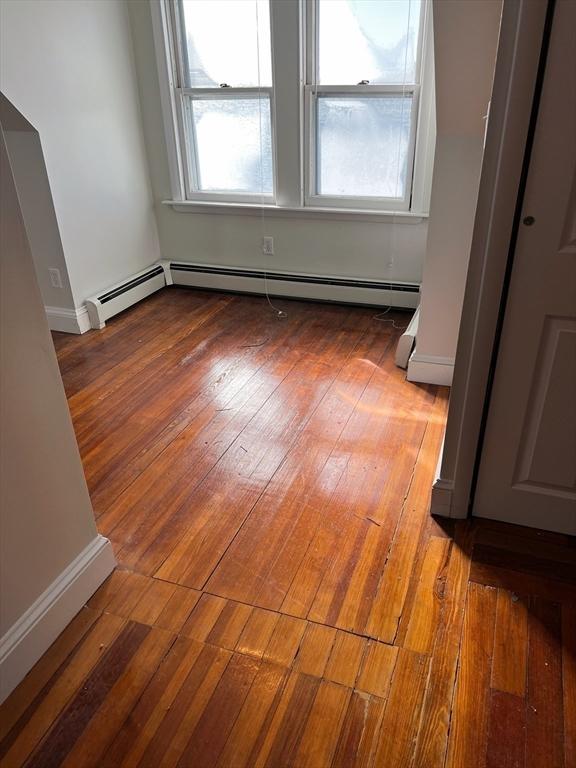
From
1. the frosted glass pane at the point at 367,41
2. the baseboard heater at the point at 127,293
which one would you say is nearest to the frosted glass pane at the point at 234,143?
the frosted glass pane at the point at 367,41

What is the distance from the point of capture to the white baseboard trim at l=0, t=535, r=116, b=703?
138cm

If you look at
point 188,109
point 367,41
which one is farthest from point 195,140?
point 367,41

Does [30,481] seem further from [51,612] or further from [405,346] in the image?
[405,346]

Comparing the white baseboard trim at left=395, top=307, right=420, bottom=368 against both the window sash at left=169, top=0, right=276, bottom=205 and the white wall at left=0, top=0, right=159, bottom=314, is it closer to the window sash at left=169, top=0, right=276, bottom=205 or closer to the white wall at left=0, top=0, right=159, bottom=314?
the window sash at left=169, top=0, right=276, bottom=205

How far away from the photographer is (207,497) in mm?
2027

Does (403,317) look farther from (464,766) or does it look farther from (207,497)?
(464,766)

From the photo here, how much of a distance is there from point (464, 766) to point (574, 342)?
107cm

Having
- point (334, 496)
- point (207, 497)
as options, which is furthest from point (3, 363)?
point (334, 496)

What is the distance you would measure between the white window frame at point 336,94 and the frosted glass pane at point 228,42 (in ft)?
0.81

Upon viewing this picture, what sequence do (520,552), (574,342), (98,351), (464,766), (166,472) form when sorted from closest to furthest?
(464,766), (574,342), (520,552), (166,472), (98,351)

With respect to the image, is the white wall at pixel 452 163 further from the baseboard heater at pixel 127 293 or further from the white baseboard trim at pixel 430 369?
the baseboard heater at pixel 127 293

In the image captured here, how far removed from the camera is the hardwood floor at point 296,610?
1291mm

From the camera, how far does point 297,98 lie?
3289mm

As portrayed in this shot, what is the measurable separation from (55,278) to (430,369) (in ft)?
7.10
